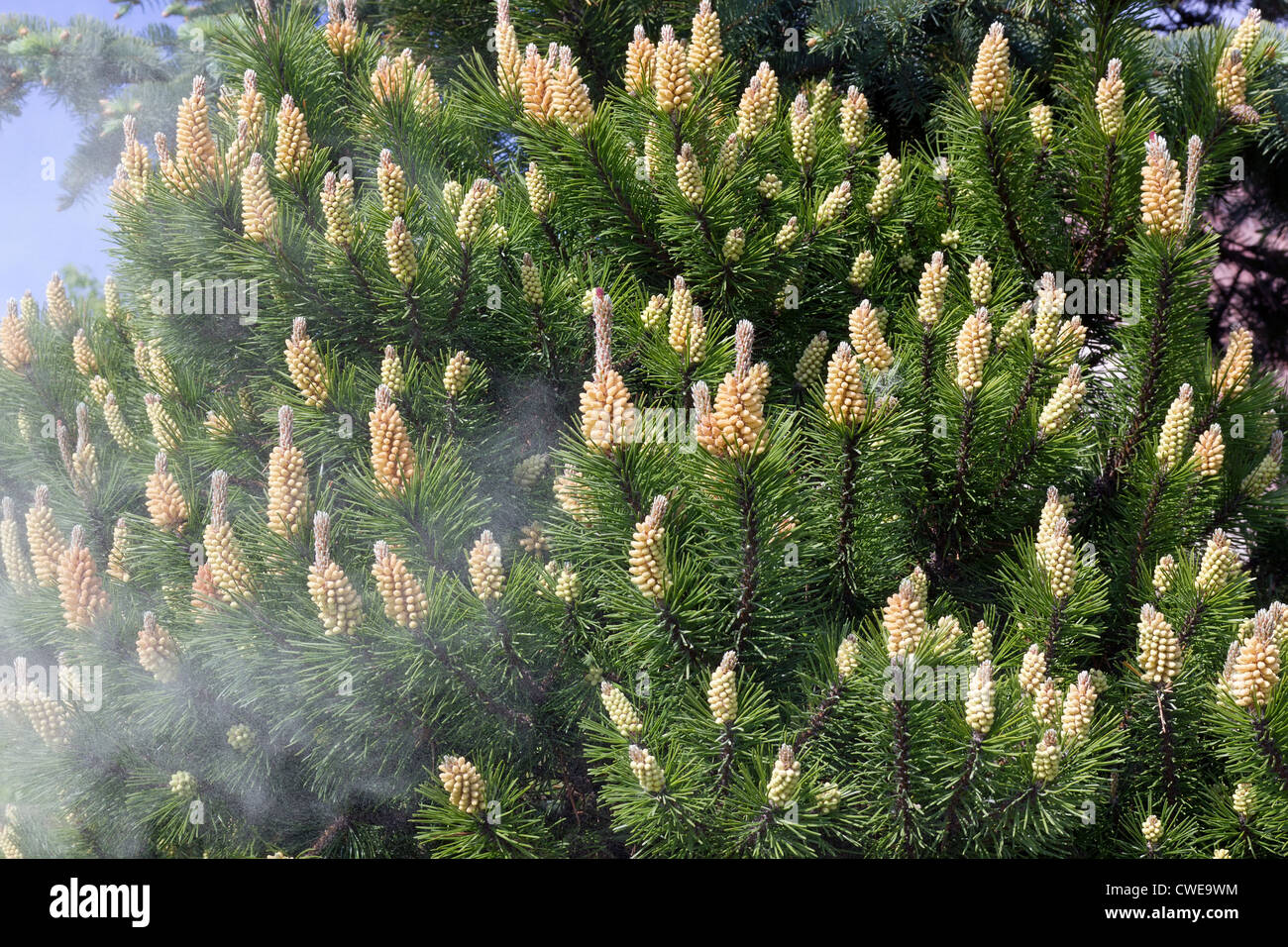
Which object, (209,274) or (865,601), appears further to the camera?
(209,274)

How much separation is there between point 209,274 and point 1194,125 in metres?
2.81

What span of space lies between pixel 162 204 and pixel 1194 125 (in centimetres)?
289

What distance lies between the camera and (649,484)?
2.05 metres

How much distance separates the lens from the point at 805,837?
210cm

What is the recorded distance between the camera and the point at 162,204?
2.63m

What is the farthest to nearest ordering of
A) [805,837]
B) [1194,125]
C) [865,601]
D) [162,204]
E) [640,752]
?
[1194,125] → [162,204] → [865,601] → [805,837] → [640,752]

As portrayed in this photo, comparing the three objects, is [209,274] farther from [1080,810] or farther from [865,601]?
[1080,810]

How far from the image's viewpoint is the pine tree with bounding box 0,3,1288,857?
2.08 meters

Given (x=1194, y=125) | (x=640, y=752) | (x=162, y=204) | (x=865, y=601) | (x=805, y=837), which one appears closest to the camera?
(x=640, y=752)

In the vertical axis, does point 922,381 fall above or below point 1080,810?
above

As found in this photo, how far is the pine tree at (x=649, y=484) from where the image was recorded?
2.08 metres
